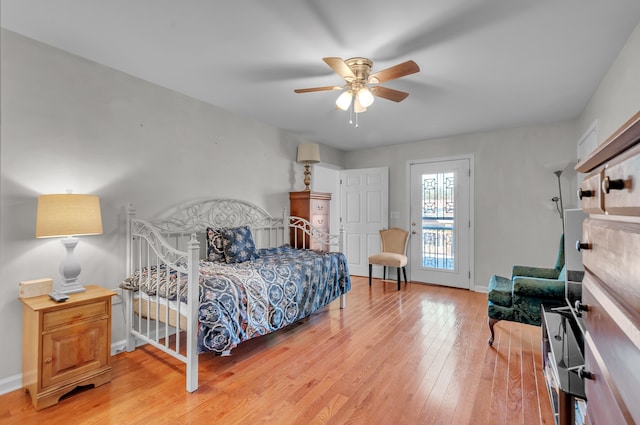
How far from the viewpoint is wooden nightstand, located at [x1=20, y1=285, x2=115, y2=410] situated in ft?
5.97

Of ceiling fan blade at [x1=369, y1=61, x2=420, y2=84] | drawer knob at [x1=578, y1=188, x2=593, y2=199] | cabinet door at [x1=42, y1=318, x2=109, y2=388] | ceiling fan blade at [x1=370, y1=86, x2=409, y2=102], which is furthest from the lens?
ceiling fan blade at [x1=370, y1=86, x2=409, y2=102]

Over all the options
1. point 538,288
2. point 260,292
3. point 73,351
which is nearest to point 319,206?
point 260,292

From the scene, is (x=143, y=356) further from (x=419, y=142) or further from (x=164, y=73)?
(x=419, y=142)

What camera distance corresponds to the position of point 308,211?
418cm

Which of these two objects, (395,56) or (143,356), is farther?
(143,356)

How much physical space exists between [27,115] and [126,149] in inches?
25.2

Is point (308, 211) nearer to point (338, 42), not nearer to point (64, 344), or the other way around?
point (338, 42)

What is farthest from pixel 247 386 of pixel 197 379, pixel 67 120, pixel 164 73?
Result: pixel 164 73

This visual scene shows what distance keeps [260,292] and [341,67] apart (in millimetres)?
1743

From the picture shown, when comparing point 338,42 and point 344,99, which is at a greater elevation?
point 338,42

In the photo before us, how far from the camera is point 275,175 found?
4.20 meters

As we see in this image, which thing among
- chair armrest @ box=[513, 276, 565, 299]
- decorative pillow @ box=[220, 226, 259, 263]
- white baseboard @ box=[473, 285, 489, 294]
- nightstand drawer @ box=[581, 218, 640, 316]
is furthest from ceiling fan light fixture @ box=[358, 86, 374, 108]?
white baseboard @ box=[473, 285, 489, 294]

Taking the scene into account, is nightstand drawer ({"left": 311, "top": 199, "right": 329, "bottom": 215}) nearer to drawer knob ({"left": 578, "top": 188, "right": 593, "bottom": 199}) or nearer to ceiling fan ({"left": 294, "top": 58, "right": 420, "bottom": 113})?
ceiling fan ({"left": 294, "top": 58, "right": 420, "bottom": 113})

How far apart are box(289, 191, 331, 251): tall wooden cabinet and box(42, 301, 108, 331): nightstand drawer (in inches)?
95.5
